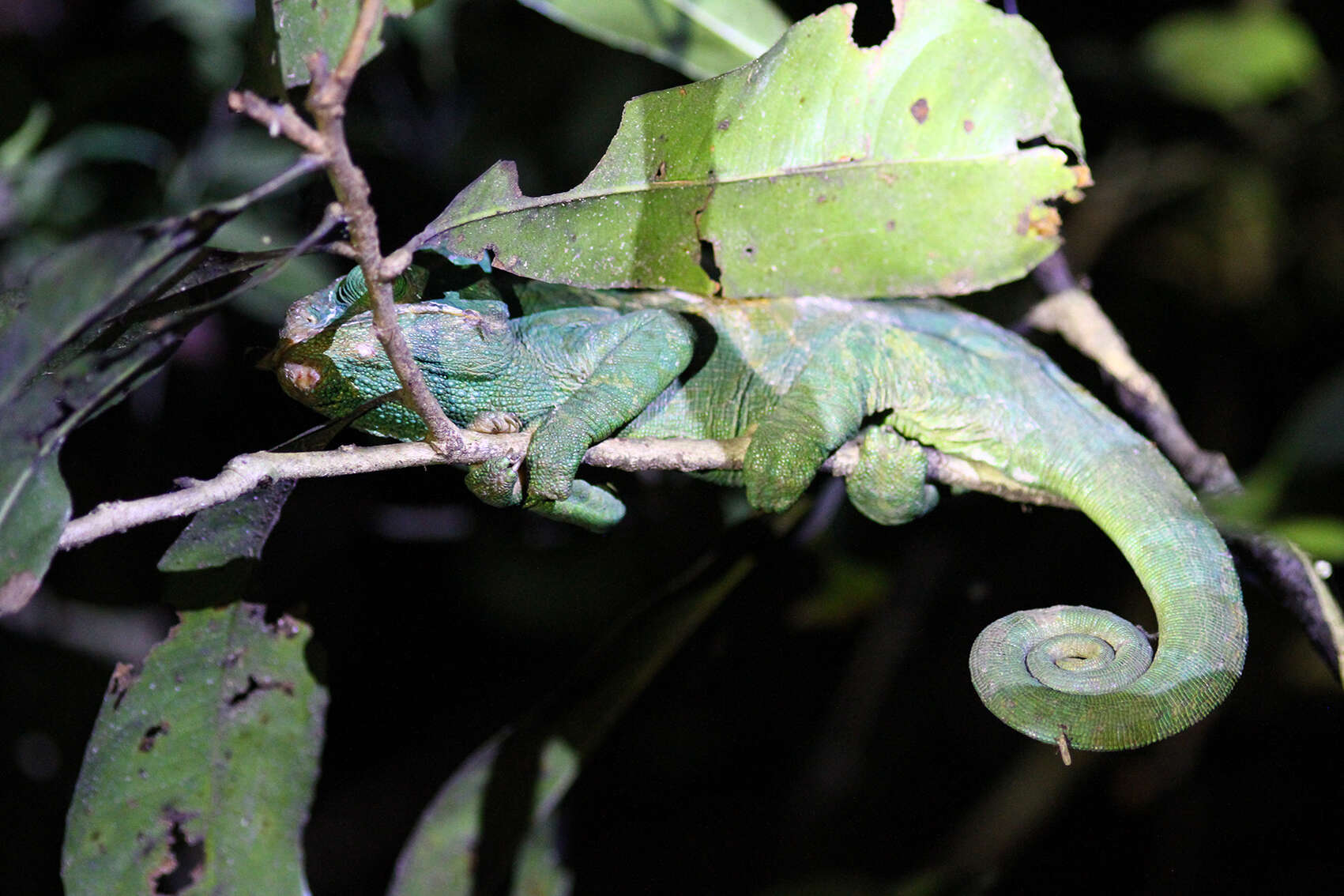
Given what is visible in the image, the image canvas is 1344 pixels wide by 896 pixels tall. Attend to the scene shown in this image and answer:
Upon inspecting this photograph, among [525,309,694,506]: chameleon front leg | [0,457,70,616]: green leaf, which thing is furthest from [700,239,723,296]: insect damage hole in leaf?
[0,457,70,616]: green leaf

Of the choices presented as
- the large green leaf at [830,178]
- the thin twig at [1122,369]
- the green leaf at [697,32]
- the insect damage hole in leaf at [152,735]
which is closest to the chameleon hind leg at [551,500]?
the large green leaf at [830,178]

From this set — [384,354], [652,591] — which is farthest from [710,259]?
[652,591]

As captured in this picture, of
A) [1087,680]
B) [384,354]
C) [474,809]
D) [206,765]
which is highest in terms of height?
[384,354]

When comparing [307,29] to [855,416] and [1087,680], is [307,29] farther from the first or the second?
[1087,680]

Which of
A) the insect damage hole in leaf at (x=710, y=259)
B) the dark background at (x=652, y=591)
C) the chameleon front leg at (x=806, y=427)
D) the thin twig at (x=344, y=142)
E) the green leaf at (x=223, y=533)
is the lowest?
the dark background at (x=652, y=591)

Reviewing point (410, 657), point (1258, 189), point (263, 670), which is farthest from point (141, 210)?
point (1258, 189)

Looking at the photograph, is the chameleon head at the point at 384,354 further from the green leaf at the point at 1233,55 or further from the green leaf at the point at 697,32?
the green leaf at the point at 1233,55

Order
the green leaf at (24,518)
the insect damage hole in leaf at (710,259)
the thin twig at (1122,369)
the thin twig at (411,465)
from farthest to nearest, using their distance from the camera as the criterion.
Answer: the thin twig at (1122,369) → the insect damage hole in leaf at (710,259) → the thin twig at (411,465) → the green leaf at (24,518)
